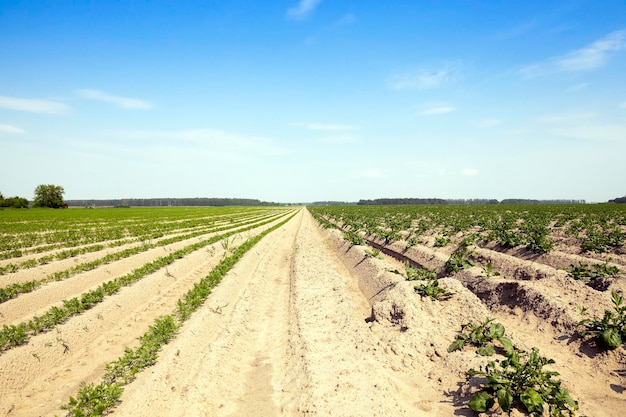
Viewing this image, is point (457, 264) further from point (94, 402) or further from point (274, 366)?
point (94, 402)

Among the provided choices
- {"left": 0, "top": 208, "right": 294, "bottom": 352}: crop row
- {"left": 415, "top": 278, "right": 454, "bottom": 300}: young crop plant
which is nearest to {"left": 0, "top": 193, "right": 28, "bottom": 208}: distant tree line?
{"left": 0, "top": 208, "right": 294, "bottom": 352}: crop row

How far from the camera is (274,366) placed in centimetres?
628

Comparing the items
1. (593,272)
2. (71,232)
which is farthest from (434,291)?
(71,232)

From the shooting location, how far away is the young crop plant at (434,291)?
26.1 ft

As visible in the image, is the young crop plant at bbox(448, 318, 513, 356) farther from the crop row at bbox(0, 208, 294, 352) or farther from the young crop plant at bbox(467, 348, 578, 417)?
the crop row at bbox(0, 208, 294, 352)

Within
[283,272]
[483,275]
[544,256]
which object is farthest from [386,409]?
[544,256]

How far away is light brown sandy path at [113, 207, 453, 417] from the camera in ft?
15.9

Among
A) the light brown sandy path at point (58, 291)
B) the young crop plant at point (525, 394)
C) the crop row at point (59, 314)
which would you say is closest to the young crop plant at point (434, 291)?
the young crop plant at point (525, 394)

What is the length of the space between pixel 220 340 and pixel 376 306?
3.62 meters

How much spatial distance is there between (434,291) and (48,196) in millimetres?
122883

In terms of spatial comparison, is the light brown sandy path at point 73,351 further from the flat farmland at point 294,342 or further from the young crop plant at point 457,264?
the young crop plant at point 457,264

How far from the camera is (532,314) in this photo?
7547 mm

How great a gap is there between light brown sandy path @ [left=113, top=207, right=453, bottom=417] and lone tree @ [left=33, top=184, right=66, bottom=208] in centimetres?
11695

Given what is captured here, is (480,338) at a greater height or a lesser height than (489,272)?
lesser
